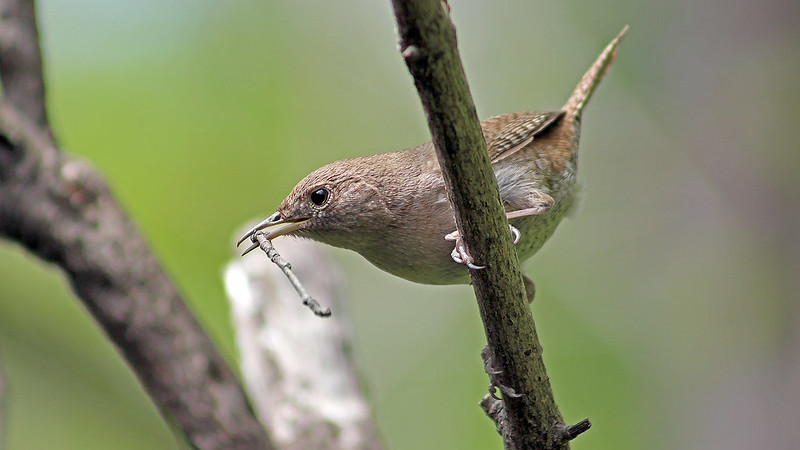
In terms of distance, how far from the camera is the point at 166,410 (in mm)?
3342

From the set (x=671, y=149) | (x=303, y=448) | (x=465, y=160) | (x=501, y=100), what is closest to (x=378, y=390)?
(x=501, y=100)

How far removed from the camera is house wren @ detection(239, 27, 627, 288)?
2686 mm

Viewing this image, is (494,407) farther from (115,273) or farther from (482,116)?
(482,116)

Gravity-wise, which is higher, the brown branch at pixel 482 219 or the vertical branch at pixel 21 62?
the vertical branch at pixel 21 62

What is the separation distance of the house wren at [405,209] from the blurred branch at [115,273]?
0.86 m

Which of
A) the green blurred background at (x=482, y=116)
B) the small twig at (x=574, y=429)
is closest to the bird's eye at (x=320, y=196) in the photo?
the small twig at (x=574, y=429)

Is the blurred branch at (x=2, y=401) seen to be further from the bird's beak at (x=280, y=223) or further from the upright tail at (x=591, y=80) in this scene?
the upright tail at (x=591, y=80)

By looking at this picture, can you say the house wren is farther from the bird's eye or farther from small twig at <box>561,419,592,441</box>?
small twig at <box>561,419,592,441</box>

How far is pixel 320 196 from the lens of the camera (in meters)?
2.81

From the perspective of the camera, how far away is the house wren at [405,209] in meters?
2.69

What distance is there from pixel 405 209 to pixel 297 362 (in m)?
2.04

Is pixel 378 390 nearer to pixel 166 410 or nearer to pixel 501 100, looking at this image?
pixel 501 100

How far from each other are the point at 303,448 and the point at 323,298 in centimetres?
113

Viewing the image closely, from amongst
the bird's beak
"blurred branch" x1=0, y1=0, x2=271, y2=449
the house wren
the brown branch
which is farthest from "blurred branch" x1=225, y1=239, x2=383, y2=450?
the brown branch
